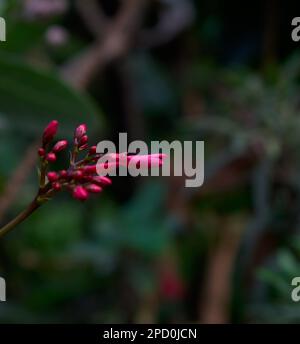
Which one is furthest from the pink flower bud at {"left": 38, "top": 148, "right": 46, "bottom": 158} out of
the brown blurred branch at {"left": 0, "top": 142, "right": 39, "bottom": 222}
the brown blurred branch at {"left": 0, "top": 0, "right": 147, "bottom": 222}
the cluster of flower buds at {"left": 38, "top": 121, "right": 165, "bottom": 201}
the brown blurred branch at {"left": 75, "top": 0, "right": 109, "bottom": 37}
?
the brown blurred branch at {"left": 75, "top": 0, "right": 109, "bottom": 37}

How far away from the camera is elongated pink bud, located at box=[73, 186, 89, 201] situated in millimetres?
580

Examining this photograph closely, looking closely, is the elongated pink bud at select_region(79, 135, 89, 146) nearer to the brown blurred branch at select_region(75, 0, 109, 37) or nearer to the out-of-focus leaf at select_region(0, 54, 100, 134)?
the out-of-focus leaf at select_region(0, 54, 100, 134)

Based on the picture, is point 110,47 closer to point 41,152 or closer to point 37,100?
point 37,100

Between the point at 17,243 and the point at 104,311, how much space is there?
260mm

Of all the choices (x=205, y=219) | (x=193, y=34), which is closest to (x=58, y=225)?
(x=205, y=219)

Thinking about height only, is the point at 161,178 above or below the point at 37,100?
above

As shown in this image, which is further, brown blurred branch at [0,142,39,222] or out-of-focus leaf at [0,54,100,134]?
brown blurred branch at [0,142,39,222]

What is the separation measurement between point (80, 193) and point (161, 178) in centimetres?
145

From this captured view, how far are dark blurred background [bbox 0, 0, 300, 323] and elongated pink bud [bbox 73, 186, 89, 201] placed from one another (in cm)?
69

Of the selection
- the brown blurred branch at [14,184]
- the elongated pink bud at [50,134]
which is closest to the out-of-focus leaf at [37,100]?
the brown blurred branch at [14,184]

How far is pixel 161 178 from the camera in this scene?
2033mm

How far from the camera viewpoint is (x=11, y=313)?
1.74m

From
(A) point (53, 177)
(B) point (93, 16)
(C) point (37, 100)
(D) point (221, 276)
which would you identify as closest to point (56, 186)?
(A) point (53, 177)
